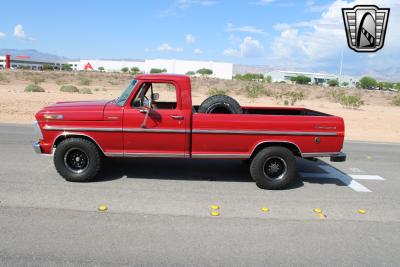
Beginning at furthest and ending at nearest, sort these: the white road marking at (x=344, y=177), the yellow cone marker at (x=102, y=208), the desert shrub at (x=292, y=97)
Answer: the desert shrub at (x=292, y=97)
the white road marking at (x=344, y=177)
the yellow cone marker at (x=102, y=208)

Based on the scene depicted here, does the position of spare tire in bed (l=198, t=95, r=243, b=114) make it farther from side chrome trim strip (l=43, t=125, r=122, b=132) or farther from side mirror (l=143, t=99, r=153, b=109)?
side chrome trim strip (l=43, t=125, r=122, b=132)

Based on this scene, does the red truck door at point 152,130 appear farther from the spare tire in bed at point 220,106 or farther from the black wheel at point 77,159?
the spare tire in bed at point 220,106

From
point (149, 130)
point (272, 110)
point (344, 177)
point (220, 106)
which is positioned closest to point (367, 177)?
point (344, 177)

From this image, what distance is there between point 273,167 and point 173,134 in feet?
5.99

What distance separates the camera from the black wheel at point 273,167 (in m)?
6.42

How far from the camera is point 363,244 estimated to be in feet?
14.7

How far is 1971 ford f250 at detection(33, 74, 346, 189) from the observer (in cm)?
629

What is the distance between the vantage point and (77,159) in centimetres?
648

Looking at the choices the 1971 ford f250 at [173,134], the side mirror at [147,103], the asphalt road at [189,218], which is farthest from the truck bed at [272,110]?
the side mirror at [147,103]

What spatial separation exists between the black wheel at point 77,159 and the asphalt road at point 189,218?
0.17 metres

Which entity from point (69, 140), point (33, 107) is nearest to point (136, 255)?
point (69, 140)

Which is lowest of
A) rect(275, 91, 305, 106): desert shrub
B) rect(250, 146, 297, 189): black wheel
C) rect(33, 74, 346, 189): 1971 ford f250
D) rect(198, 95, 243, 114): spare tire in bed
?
rect(275, 91, 305, 106): desert shrub

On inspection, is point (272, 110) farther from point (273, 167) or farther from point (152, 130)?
point (152, 130)

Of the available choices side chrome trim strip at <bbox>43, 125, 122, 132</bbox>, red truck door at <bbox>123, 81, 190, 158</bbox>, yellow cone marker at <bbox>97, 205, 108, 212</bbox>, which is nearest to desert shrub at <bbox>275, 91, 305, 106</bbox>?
red truck door at <bbox>123, 81, 190, 158</bbox>
